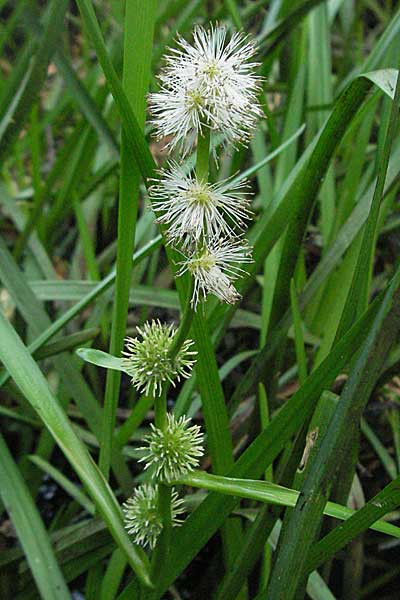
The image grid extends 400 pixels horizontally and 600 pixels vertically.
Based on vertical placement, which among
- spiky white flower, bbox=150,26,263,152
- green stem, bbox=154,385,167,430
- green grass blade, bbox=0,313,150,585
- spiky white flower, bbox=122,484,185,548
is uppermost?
spiky white flower, bbox=150,26,263,152

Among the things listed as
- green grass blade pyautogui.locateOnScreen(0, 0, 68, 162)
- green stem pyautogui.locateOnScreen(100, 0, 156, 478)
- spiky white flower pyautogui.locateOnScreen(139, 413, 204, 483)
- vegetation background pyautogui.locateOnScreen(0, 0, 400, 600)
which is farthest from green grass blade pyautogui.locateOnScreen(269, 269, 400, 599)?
green grass blade pyautogui.locateOnScreen(0, 0, 68, 162)

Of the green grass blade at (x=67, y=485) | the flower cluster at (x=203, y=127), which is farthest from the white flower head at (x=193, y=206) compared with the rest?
the green grass blade at (x=67, y=485)

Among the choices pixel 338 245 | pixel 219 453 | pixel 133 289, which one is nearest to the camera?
pixel 219 453

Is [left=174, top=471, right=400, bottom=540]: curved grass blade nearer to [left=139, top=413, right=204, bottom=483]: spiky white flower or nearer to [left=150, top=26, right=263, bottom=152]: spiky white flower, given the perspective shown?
[left=139, top=413, right=204, bottom=483]: spiky white flower

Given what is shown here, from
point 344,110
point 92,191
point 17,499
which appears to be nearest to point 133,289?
point 92,191

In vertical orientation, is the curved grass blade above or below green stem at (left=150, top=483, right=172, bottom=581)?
above

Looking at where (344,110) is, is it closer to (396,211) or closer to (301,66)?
(301,66)

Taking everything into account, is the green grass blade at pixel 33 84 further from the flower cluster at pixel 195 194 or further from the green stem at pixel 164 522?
the green stem at pixel 164 522

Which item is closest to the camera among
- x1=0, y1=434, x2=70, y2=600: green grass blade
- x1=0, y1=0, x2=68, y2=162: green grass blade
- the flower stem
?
the flower stem
